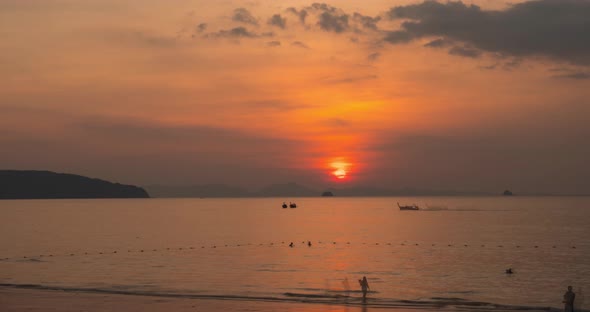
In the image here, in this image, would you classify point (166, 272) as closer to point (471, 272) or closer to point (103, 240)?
point (471, 272)

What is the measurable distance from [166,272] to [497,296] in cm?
3205

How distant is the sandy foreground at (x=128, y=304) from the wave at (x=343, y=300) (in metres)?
2.01

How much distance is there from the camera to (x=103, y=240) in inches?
4584

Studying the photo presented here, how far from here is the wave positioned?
155ft

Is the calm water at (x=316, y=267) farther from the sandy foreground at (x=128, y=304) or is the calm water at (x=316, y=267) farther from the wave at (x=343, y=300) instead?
the sandy foreground at (x=128, y=304)

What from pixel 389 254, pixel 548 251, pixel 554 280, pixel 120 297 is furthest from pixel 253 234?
pixel 120 297

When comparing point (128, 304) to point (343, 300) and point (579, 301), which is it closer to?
point (343, 300)

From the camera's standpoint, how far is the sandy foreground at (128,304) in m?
41.8

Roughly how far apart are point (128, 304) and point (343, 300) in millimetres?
15005

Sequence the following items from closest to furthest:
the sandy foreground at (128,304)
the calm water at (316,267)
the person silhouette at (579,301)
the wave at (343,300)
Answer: the sandy foreground at (128,304), the wave at (343,300), the person silhouette at (579,301), the calm water at (316,267)

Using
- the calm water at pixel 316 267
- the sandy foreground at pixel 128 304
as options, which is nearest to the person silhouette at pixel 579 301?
the calm water at pixel 316 267

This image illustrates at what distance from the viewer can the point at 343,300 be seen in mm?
48750

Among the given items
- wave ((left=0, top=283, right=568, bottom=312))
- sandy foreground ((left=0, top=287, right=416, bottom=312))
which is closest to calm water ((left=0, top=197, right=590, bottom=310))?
wave ((left=0, top=283, right=568, bottom=312))

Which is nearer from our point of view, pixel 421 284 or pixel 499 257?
pixel 421 284
